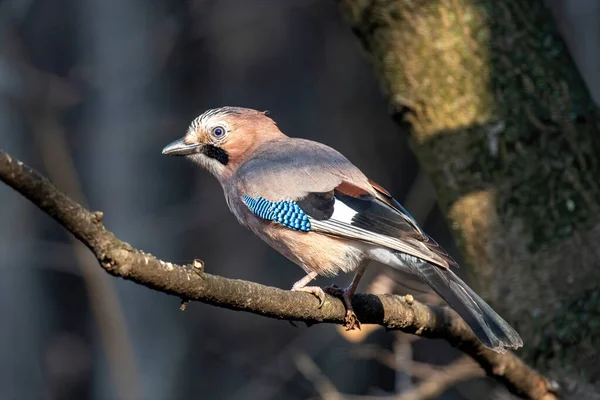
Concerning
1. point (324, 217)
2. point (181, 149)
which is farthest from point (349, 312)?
point (181, 149)

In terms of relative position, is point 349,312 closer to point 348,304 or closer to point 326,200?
point 348,304

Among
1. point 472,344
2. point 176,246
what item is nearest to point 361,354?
point 472,344

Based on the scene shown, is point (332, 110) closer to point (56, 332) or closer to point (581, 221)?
point (56, 332)

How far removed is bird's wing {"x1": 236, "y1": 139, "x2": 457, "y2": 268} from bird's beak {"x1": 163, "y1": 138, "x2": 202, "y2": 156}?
0.89 feet

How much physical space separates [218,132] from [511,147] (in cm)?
131

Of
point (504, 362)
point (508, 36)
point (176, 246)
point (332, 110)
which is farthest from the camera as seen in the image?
point (332, 110)

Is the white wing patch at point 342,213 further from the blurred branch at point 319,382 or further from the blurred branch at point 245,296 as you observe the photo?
the blurred branch at point 319,382

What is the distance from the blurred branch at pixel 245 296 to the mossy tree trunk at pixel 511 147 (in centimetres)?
38

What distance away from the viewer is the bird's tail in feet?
9.27

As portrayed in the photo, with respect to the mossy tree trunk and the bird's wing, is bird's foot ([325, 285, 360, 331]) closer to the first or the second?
the bird's wing

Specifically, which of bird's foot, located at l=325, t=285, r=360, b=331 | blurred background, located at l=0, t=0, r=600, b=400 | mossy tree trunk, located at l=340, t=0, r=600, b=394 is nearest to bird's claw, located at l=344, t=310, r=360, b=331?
bird's foot, located at l=325, t=285, r=360, b=331

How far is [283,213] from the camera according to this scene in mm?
3393

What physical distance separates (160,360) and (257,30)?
4.57 metres

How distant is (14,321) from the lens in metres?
8.62
